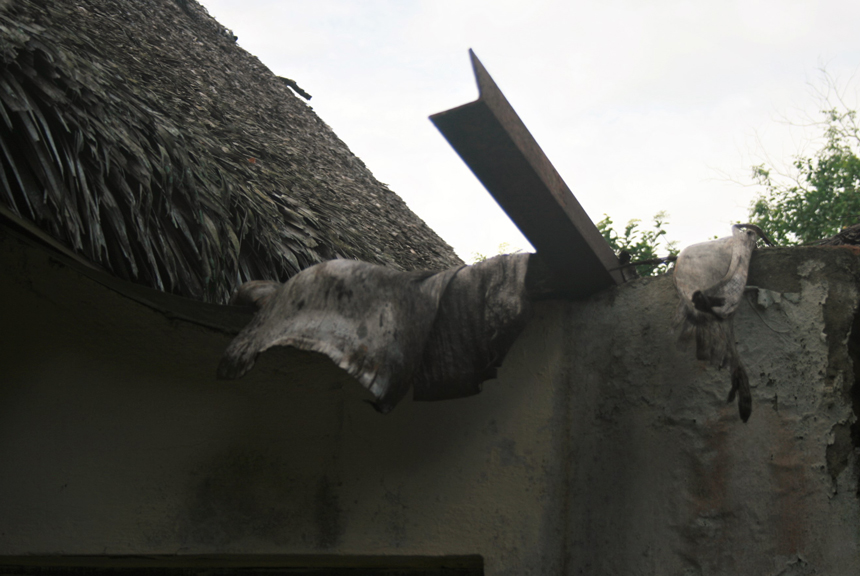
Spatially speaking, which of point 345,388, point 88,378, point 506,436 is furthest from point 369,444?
point 88,378

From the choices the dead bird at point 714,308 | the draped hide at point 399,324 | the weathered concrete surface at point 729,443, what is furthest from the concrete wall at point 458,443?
the draped hide at point 399,324

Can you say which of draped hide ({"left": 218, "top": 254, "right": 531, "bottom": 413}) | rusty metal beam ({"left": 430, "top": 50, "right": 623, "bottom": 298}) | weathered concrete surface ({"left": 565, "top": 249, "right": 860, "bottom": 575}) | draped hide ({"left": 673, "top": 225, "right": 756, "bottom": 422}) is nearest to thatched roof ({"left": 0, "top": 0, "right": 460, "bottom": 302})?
draped hide ({"left": 218, "top": 254, "right": 531, "bottom": 413})

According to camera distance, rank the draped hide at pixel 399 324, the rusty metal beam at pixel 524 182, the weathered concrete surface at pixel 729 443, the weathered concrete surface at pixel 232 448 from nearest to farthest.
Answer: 1. the rusty metal beam at pixel 524 182
2. the draped hide at pixel 399 324
3. the weathered concrete surface at pixel 729 443
4. the weathered concrete surface at pixel 232 448

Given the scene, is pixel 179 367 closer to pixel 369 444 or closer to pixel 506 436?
pixel 369 444

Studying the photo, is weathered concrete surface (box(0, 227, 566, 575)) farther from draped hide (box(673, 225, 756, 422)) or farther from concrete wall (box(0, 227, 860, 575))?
draped hide (box(673, 225, 756, 422))

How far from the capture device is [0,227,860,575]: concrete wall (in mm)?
1113

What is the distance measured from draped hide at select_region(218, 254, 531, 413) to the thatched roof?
25.2 inches

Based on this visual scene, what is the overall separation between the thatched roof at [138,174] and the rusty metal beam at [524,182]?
964 millimetres

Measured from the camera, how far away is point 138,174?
5.06ft

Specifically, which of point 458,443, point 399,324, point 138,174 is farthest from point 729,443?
point 138,174

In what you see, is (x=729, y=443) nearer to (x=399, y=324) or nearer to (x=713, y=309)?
(x=713, y=309)

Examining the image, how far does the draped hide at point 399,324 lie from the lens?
966 mm

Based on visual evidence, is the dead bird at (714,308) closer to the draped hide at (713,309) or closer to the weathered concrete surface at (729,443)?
the draped hide at (713,309)

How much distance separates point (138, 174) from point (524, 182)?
1.09 metres
